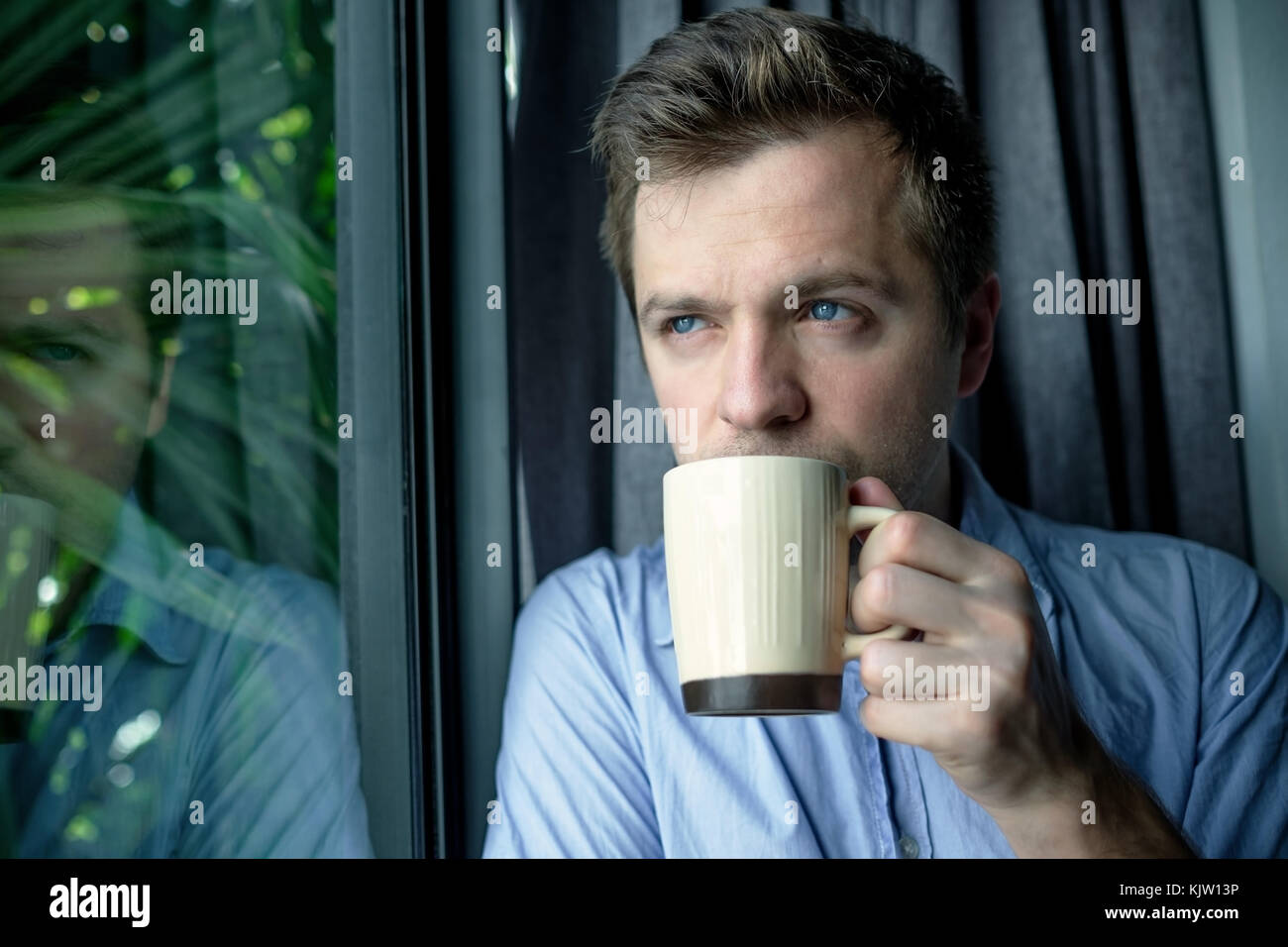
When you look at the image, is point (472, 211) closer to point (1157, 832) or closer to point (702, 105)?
point (702, 105)

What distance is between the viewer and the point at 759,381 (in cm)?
62

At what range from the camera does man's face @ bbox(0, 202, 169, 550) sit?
65cm

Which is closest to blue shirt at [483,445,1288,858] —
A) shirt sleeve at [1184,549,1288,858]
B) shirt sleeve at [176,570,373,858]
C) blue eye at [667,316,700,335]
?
shirt sleeve at [1184,549,1288,858]

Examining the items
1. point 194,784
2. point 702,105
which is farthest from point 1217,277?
point 194,784

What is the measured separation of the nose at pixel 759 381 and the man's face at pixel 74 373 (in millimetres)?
371

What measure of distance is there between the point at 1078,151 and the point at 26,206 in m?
0.82

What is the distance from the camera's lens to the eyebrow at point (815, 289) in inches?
26.2

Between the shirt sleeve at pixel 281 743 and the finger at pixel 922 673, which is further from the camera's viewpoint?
the shirt sleeve at pixel 281 743

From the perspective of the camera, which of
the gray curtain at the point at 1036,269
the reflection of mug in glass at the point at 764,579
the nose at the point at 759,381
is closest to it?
the reflection of mug in glass at the point at 764,579

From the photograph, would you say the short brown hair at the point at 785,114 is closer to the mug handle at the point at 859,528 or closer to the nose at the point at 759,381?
the nose at the point at 759,381

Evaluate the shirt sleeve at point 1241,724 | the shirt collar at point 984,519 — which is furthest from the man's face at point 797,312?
the shirt sleeve at point 1241,724

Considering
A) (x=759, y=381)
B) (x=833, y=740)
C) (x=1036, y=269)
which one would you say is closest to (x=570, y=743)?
(x=833, y=740)

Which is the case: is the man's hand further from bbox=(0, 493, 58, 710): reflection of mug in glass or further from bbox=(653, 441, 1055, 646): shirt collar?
bbox=(0, 493, 58, 710): reflection of mug in glass

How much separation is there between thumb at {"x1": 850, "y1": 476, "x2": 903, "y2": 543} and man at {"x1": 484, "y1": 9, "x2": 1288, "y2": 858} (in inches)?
3.4
